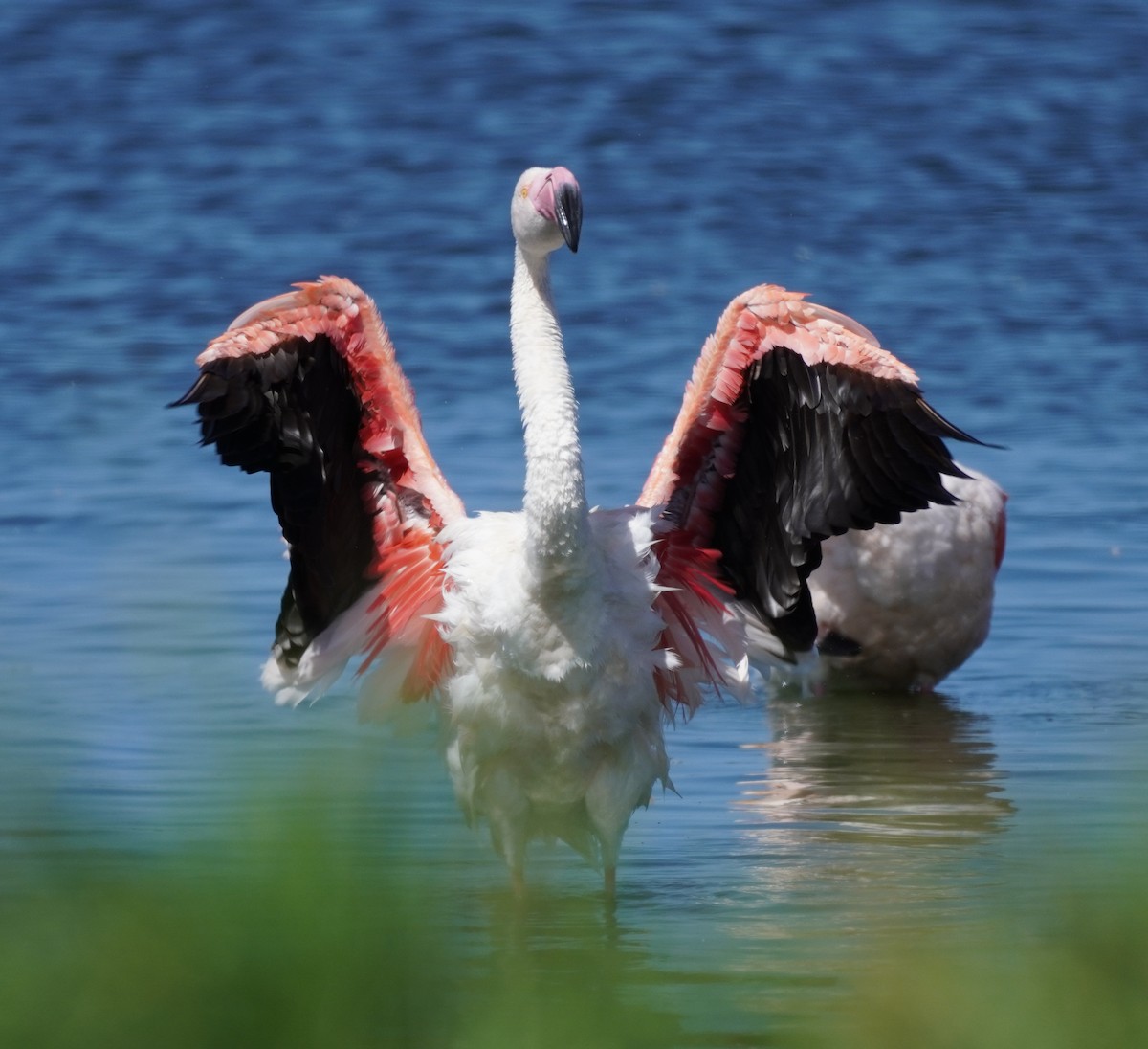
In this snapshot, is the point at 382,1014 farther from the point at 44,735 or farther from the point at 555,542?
the point at 555,542

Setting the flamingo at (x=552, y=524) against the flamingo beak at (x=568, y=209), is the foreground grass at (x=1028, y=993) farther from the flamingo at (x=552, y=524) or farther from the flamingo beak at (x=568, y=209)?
the flamingo beak at (x=568, y=209)

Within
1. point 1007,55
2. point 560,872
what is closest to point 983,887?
point 560,872

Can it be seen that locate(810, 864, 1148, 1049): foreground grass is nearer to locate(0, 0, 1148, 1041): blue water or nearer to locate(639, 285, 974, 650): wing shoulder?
locate(0, 0, 1148, 1041): blue water

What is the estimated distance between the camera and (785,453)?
18.7 ft

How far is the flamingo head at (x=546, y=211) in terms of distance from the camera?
5633 mm

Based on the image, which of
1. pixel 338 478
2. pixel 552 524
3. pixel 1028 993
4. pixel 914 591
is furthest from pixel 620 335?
pixel 1028 993

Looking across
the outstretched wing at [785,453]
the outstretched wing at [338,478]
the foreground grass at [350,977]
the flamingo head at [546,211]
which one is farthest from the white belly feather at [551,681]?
the foreground grass at [350,977]

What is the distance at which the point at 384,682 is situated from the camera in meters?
5.91

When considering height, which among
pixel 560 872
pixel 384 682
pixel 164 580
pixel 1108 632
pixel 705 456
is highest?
pixel 164 580

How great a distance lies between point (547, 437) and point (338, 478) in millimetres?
694

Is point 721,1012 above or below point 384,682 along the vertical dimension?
above

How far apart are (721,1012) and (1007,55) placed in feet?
60.0

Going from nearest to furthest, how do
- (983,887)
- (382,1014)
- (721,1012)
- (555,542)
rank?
(382,1014) → (721,1012) → (555,542) → (983,887)

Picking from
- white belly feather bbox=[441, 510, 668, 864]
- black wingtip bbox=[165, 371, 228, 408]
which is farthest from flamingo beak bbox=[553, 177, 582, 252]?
black wingtip bbox=[165, 371, 228, 408]
